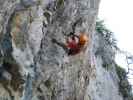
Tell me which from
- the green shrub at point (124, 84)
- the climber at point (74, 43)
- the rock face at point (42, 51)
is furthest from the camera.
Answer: the green shrub at point (124, 84)

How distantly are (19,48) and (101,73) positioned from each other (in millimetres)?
7234

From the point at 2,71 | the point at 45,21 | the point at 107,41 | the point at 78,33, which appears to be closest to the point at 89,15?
the point at 78,33

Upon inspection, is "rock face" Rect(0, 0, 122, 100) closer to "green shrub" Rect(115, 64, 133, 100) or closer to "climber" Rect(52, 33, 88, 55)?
"climber" Rect(52, 33, 88, 55)

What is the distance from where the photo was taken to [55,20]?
8875 millimetres

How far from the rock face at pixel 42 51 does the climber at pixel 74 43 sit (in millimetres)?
97

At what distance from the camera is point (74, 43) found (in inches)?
340

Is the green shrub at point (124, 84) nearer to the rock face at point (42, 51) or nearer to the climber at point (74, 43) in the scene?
the rock face at point (42, 51)

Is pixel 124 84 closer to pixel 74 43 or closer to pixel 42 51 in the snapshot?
pixel 74 43

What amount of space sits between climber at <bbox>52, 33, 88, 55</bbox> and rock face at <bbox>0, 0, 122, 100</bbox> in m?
0.10

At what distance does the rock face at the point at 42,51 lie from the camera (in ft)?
23.8

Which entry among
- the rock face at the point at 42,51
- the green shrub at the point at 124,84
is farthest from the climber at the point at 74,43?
the green shrub at the point at 124,84

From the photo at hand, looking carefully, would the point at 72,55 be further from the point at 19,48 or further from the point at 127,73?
the point at 127,73

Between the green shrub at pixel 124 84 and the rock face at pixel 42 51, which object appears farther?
the green shrub at pixel 124 84

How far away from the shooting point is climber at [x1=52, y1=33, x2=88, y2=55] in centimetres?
856
